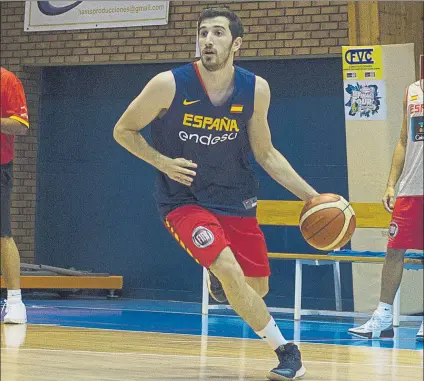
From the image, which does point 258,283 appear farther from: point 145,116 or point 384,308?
point 384,308

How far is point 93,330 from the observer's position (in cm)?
711

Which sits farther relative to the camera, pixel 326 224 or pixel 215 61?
pixel 215 61

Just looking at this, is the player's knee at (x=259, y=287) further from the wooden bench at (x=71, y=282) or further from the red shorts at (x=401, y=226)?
the wooden bench at (x=71, y=282)

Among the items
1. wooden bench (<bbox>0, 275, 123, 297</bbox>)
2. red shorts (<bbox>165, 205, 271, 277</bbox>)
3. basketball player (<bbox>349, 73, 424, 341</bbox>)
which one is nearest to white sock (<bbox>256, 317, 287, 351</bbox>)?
red shorts (<bbox>165, 205, 271, 277</bbox>)

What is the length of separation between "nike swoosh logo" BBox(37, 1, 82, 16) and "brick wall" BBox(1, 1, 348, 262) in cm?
25

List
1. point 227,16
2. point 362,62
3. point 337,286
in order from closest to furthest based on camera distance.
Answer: point 227,16 < point 362,62 < point 337,286

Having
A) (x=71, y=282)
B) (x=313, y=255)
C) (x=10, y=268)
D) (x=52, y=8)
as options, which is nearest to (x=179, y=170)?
(x=10, y=268)

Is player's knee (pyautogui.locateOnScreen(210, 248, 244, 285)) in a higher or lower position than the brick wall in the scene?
lower

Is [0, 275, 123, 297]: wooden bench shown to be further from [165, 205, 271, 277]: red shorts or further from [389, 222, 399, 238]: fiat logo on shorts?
[165, 205, 271, 277]: red shorts

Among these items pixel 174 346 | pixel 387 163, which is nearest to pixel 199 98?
pixel 174 346

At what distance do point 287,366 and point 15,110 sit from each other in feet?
8.66

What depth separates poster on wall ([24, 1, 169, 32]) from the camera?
1092 cm

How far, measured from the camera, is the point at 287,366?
4.59 meters

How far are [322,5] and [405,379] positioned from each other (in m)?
6.19
